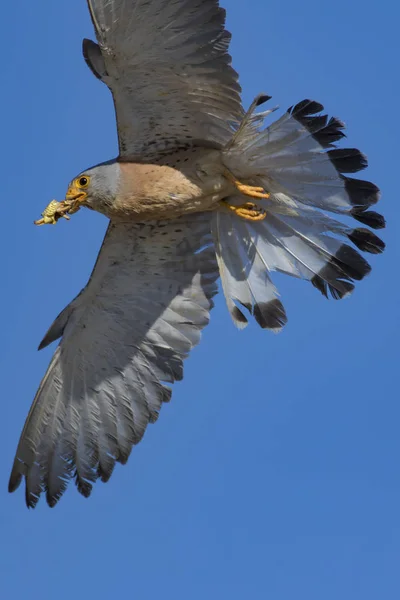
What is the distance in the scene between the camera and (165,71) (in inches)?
339

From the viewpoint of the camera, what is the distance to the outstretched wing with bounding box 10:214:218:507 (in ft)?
31.9

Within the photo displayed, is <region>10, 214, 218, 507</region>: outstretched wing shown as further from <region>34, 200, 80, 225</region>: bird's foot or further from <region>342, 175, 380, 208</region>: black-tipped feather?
<region>342, 175, 380, 208</region>: black-tipped feather

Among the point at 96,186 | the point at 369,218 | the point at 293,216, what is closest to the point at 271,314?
the point at 293,216

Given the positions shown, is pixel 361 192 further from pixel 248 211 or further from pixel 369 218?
pixel 248 211

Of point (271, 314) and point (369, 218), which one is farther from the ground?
point (369, 218)

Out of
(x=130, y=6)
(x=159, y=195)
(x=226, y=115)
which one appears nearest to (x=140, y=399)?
(x=159, y=195)

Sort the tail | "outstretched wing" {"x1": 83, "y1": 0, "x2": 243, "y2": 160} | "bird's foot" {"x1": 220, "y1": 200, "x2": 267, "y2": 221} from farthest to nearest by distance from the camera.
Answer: "bird's foot" {"x1": 220, "y1": 200, "x2": 267, "y2": 221}
the tail
"outstretched wing" {"x1": 83, "y1": 0, "x2": 243, "y2": 160}

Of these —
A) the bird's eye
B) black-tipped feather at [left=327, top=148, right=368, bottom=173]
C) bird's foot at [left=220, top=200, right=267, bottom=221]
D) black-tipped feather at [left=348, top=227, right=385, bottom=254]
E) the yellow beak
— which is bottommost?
the yellow beak

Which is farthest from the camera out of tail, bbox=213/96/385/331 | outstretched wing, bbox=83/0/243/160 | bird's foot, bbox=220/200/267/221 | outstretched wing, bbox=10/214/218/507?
outstretched wing, bbox=10/214/218/507

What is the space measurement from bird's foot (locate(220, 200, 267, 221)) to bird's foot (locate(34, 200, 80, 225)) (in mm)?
1236

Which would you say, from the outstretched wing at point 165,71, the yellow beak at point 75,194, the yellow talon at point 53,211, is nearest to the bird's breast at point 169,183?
the outstretched wing at point 165,71

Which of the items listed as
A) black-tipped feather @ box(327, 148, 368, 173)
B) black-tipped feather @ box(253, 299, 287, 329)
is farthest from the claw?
black-tipped feather @ box(327, 148, 368, 173)

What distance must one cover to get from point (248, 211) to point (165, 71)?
4.47 feet

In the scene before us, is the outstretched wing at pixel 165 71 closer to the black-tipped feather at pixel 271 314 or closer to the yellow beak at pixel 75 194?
the yellow beak at pixel 75 194
